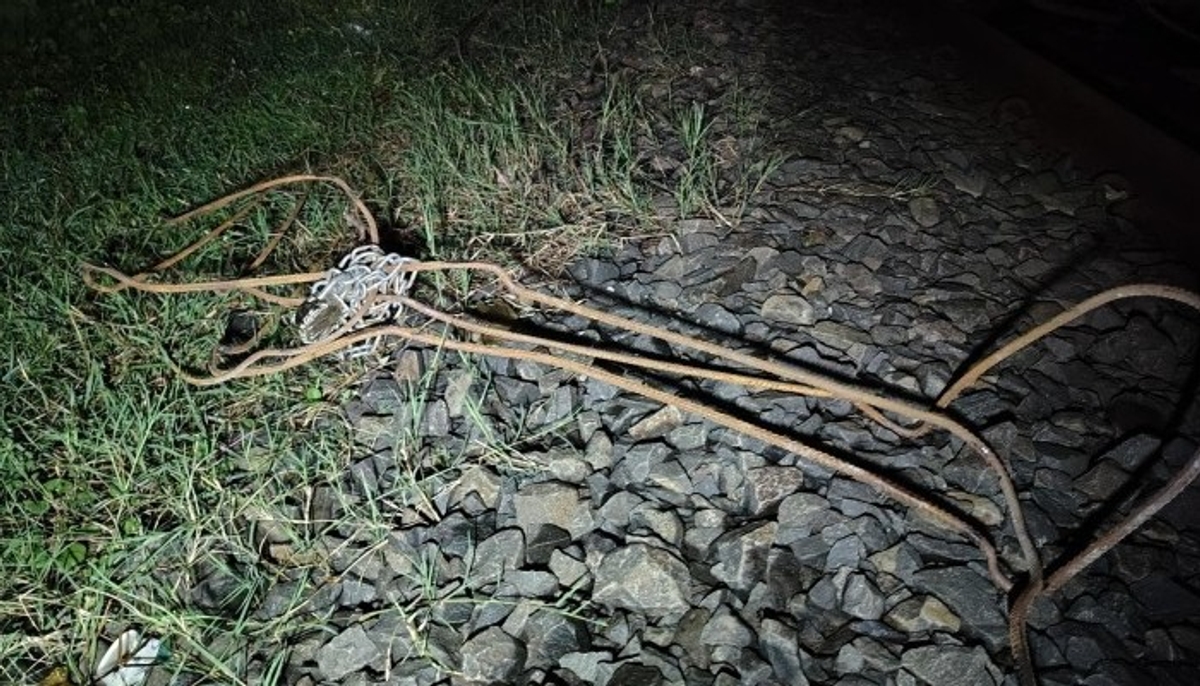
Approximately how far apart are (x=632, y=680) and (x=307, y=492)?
0.86 m

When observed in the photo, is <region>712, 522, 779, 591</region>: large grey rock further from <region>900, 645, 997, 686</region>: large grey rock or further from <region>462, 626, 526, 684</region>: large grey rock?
<region>462, 626, 526, 684</region>: large grey rock

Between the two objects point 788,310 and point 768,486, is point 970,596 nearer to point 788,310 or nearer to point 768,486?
point 768,486

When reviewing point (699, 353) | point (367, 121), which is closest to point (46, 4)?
point (367, 121)

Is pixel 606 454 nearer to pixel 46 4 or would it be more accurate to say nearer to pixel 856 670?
pixel 856 670

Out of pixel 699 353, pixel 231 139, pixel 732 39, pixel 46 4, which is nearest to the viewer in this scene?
pixel 699 353

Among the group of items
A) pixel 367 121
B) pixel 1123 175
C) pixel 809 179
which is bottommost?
pixel 367 121

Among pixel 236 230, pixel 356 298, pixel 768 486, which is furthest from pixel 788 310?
pixel 236 230

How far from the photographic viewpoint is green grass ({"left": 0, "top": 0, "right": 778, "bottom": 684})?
1591 mm

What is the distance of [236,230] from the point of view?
254 centimetres

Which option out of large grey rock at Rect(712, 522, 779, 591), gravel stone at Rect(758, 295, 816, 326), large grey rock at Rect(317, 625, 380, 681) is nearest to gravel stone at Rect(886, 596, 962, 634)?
large grey rock at Rect(712, 522, 779, 591)

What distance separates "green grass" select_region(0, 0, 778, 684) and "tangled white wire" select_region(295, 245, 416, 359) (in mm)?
114

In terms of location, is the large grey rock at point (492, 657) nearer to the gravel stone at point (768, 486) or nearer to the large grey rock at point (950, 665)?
the gravel stone at point (768, 486)

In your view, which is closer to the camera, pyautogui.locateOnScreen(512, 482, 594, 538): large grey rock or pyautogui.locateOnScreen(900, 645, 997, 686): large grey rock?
pyautogui.locateOnScreen(900, 645, 997, 686): large grey rock

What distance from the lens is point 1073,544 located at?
1502mm
